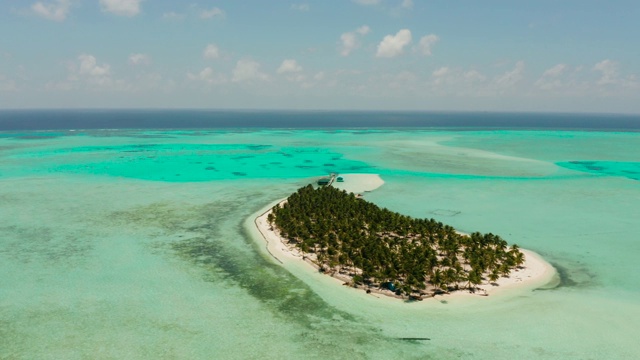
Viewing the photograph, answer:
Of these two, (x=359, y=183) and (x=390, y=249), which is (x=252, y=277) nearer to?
(x=390, y=249)

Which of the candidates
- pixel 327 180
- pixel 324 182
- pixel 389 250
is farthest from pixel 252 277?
pixel 327 180

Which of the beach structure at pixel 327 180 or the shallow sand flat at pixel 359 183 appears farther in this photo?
the beach structure at pixel 327 180

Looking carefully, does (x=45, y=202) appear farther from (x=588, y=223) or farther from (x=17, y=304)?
(x=588, y=223)

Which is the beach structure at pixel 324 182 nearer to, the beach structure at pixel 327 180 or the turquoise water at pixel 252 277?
the beach structure at pixel 327 180

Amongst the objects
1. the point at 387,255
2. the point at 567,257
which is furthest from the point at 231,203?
the point at 567,257

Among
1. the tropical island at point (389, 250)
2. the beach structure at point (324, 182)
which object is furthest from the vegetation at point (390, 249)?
the beach structure at point (324, 182)

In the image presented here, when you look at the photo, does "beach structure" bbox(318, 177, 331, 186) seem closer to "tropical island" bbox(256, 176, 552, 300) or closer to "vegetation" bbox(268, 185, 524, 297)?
"vegetation" bbox(268, 185, 524, 297)

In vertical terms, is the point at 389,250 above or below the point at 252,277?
above

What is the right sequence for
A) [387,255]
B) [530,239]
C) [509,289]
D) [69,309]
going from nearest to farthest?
[69,309] < [509,289] < [387,255] < [530,239]
